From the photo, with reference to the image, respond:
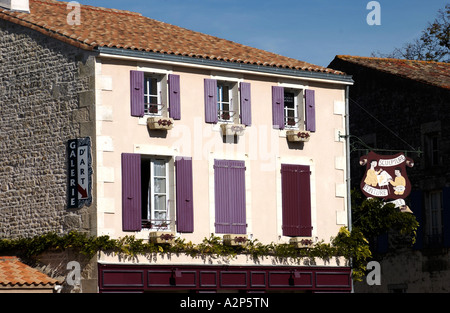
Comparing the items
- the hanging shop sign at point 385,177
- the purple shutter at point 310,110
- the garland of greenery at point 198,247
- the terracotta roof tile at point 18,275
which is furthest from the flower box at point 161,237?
the hanging shop sign at point 385,177

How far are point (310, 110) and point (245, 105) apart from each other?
2271 mm

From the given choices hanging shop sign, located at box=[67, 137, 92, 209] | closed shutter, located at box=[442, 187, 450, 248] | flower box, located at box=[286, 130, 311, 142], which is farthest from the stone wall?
closed shutter, located at box=[442, 187, 450, 248]

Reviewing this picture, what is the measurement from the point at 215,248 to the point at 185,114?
11.9 feet

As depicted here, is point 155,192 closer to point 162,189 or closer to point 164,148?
point 162,189

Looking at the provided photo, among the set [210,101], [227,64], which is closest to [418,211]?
[227,64]

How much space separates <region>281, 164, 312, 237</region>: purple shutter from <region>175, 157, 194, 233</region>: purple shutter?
319cm

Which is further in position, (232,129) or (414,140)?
(414,140)

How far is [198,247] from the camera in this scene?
96.3 feet

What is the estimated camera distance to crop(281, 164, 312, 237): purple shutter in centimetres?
3142

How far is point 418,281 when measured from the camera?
127 feet

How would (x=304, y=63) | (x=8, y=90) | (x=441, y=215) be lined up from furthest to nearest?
1. (x=441, y=215)
2. (x=304, y=63)
3. (x=8, y=90)
